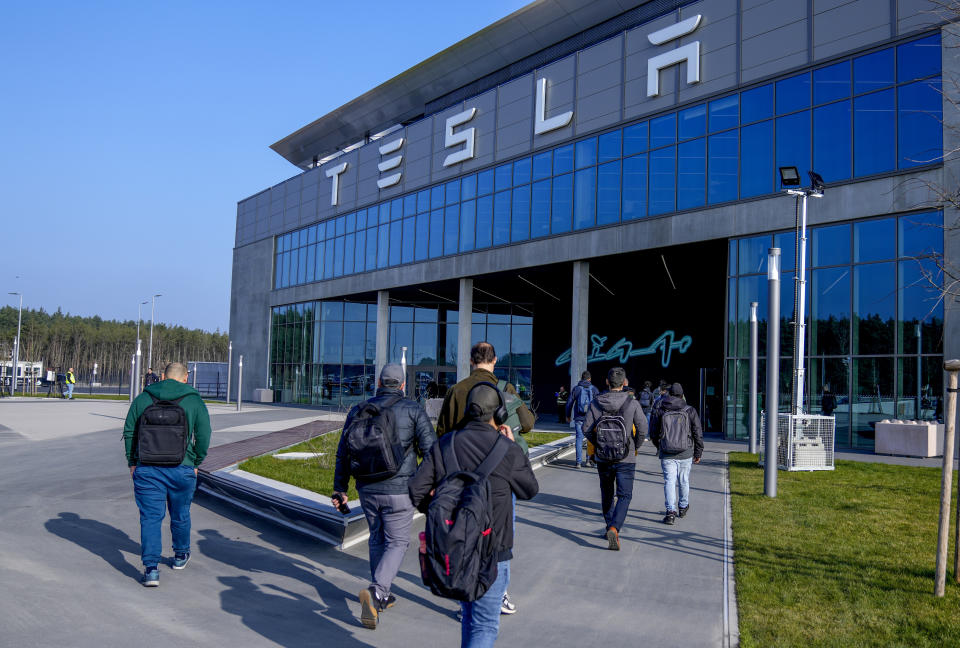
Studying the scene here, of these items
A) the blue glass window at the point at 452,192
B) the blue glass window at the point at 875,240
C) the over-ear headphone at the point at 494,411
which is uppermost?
the blue glass window at the point at 452,192

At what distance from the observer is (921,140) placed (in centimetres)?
1848

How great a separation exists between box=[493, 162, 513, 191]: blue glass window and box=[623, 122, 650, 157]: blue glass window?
18.4 ft

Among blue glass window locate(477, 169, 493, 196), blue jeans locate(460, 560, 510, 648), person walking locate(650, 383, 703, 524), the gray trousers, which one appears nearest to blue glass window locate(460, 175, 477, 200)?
blue glass window locate(477, 169, 493, 196)

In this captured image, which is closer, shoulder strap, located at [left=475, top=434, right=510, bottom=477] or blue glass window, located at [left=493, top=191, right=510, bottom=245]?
shoulder strap, located at [left=475, top=434, right=510, bottom=477]

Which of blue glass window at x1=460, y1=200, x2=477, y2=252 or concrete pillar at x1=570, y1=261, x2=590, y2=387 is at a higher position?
blue glass window at x1=460, y1=200, x2=477, y2=252

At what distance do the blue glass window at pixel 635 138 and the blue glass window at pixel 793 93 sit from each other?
4.55m

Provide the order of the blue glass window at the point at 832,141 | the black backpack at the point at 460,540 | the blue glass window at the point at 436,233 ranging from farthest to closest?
the blue glass window at the point at 436,233 < the blue glass window at the point at 832,141 < the black backpack at the point at 460,540

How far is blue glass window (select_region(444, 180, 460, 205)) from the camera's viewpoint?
31.6 m

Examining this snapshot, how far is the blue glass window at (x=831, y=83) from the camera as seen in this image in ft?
65.2

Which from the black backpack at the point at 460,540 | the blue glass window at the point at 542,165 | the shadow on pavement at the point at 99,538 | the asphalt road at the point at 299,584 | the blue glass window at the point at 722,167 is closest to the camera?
the black backpack at the point at 460,540

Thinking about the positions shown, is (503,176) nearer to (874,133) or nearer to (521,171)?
(521,171)

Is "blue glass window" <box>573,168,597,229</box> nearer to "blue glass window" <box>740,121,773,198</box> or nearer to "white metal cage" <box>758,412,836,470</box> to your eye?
"blue glass window" <box>740,121,773,198</box>

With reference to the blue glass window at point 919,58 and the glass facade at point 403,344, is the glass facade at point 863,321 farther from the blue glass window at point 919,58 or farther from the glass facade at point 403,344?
the glass facade at point 403,344

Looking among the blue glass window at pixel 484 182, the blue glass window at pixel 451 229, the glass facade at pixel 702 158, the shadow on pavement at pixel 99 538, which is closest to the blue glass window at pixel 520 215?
the glass facade at pixel 702 158
